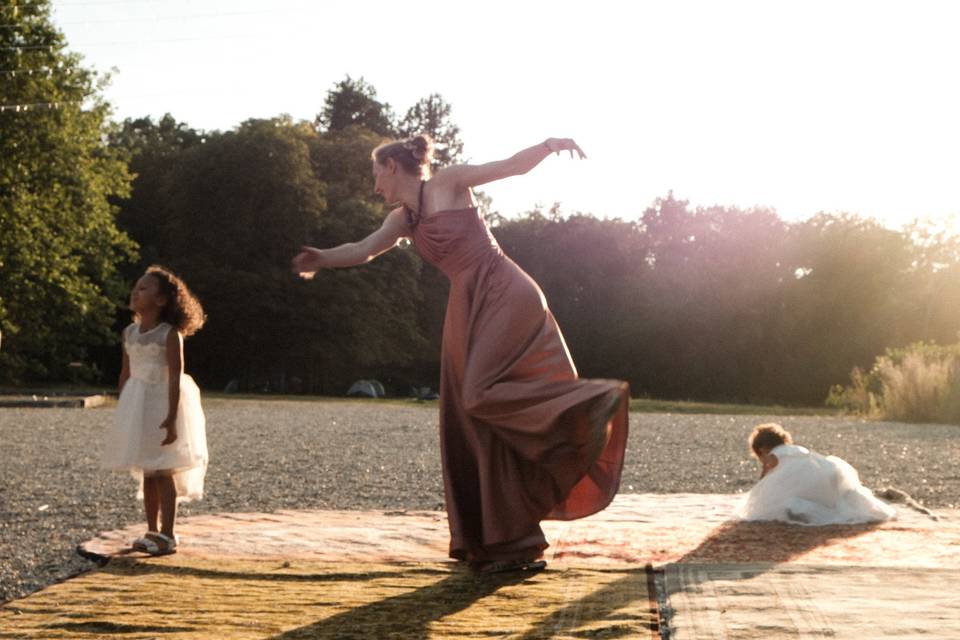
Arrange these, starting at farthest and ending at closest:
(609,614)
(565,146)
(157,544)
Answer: (157,544), (565,146), (609,614)

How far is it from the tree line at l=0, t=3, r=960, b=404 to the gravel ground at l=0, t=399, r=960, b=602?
765 inches

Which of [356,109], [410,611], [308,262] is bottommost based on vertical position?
[410,611]

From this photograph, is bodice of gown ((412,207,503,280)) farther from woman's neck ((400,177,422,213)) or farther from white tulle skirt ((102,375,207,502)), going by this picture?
white tulle skirt ((102,375,207,502))

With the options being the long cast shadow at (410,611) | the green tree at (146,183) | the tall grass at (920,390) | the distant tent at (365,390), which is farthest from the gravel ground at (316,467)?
the green tree at (146,183)

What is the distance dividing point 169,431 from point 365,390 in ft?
115

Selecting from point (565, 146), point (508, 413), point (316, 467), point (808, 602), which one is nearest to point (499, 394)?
point (508, 413)

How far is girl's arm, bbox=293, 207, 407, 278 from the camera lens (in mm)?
5672

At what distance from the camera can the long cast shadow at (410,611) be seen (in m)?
4.26

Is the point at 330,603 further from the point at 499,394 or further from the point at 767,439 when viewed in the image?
the point at 767,439

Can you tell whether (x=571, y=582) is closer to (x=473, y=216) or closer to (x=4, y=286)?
(x=473, y=216)

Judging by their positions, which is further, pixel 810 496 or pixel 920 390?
pixel 920 390

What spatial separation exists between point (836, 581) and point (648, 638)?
1288 millimetres

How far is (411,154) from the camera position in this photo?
5.96 m

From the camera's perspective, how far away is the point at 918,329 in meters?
42.8
